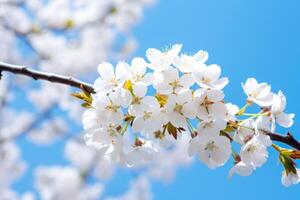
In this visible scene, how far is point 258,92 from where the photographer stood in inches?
54.2

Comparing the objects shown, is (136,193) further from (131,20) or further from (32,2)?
(32,2)

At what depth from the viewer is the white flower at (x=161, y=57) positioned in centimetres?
129

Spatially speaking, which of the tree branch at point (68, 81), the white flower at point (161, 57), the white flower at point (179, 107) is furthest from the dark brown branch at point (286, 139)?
the white flower at point (161, 57)

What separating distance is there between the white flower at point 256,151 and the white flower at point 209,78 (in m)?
0.17

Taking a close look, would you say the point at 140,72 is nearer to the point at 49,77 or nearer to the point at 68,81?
the point at 68,81

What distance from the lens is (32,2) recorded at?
8734mm

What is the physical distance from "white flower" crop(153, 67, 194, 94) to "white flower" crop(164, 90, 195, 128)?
0.07ft

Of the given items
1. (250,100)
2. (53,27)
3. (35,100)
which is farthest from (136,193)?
(250,100)

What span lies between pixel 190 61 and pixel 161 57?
85 millimetres

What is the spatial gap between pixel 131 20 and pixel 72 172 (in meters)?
2.94

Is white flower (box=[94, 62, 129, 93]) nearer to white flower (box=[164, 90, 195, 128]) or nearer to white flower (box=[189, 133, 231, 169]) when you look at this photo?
white flower (box=[164, 90, 195, 128])

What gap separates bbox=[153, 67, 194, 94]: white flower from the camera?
1.24m

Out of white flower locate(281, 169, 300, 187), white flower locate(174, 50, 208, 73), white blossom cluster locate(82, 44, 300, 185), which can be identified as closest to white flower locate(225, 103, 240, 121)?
white blossom cluster locate(82, 44, 300, 185)

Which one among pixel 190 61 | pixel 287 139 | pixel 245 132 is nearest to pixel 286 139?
pixel 287 139
